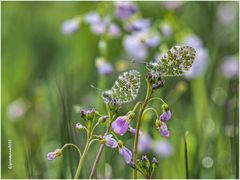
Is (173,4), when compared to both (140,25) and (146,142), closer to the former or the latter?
(140,25)

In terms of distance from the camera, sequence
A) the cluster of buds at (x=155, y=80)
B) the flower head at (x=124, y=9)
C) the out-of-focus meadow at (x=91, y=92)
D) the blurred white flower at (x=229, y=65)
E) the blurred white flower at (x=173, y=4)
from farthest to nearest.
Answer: the blurred white flower at (x=229, y=65)
the blurred white flower at (x=173, y=4)
the flower head at (x=124, y=9)
the out-of-focus meadow at (x=91, y=92)
the cluster of buds at (x=155, y=80)

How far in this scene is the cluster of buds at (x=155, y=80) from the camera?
1104 millimetres

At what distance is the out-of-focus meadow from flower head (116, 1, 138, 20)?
173mm

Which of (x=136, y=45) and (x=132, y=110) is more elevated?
(x=136, y=45)

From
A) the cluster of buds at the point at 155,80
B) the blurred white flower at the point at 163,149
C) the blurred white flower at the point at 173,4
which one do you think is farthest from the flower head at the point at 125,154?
the blurred white flower at the point at 173,4

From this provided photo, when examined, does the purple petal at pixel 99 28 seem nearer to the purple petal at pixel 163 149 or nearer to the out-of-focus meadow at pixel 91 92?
the out-of-focus meadow at pixel 91 92

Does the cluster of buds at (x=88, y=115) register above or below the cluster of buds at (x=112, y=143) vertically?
above

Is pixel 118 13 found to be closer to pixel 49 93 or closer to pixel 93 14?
pixel 93 14

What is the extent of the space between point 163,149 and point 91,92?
2.16ft

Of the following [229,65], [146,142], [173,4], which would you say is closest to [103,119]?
[146,142]

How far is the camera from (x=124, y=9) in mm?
2078

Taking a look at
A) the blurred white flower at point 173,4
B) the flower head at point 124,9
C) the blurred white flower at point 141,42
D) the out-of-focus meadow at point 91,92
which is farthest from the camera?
A: the blurred white flower at point 173,4

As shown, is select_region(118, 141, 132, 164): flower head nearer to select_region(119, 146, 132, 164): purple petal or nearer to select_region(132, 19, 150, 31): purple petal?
select_region(119, 146, 132, 164): purple petal

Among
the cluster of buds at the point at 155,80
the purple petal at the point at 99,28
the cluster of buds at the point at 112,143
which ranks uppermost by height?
the purple petal at the point at 99,28
